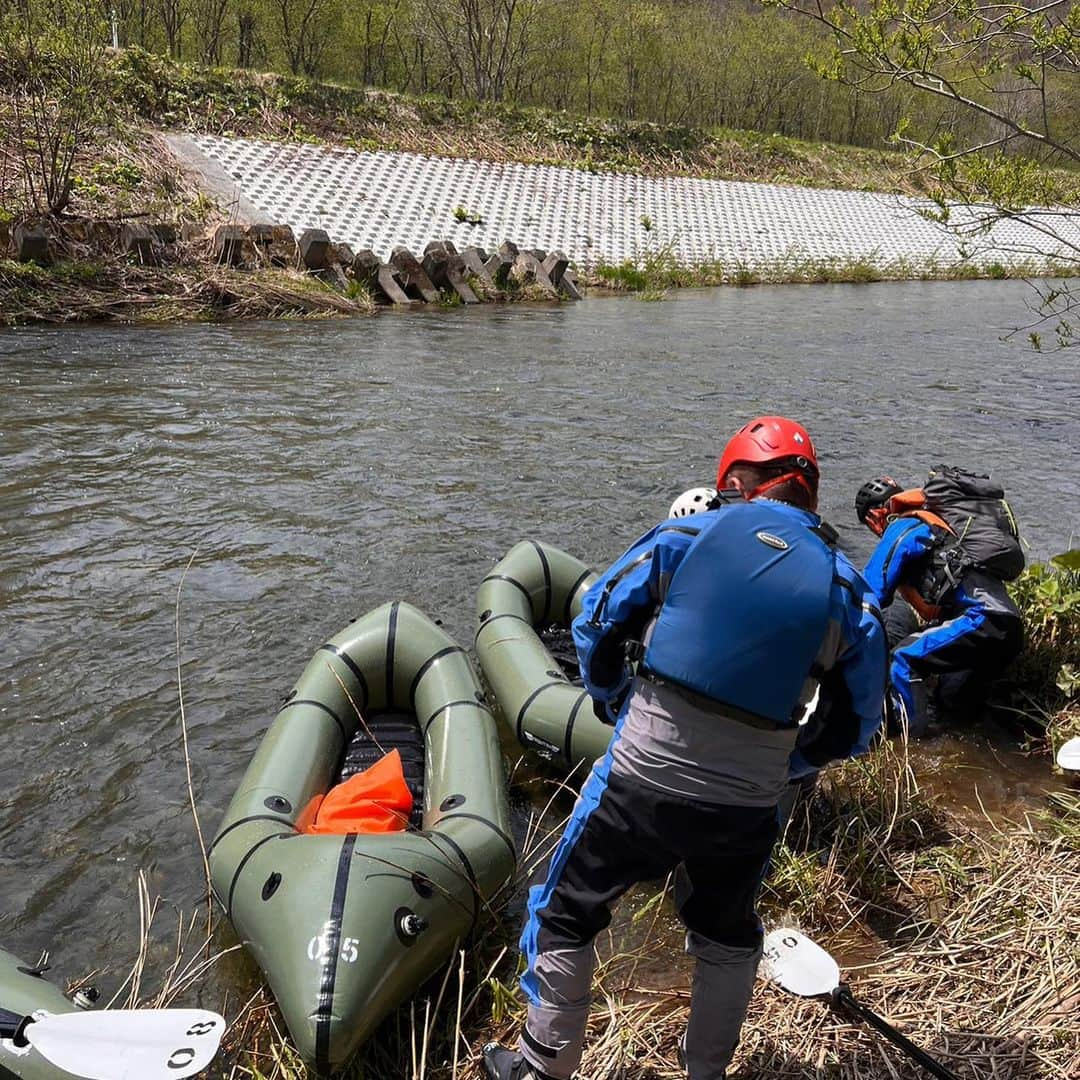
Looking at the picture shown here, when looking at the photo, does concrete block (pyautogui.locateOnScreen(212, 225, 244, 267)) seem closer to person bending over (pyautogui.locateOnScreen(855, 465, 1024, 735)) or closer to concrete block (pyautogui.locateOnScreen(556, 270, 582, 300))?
concrete block (pyautogui.locateOnScreen(556, 270, 582, 300))

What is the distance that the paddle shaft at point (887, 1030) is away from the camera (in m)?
2.18

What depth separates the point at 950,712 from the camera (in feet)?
14.1

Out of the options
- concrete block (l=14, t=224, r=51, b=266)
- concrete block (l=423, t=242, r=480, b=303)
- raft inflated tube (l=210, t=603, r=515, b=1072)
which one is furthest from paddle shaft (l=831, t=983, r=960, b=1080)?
concrete block (l=423, t=242, r=480, b=303)

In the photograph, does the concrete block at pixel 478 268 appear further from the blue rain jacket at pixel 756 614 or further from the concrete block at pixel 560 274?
the blue rain jacket at pixel 756 614

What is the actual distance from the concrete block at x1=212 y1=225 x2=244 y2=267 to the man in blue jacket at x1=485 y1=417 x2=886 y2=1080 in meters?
13.5

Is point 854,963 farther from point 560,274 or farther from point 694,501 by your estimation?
point 560,274

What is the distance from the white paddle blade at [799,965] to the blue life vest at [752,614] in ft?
2.88

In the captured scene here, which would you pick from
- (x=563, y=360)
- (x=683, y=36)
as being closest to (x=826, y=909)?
(x=563, y=360)

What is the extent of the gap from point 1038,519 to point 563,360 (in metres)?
6.55

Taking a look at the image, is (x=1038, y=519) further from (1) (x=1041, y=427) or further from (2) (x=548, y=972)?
(2) (x=548, y=972)

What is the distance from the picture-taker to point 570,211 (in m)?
22.3

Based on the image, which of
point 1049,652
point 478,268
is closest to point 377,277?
point 478,268

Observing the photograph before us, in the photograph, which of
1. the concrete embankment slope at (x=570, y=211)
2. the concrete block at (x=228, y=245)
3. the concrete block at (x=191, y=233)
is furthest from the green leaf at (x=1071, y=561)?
the concrete block at (x=191, y=233)

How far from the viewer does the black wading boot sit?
2199 millimetres
